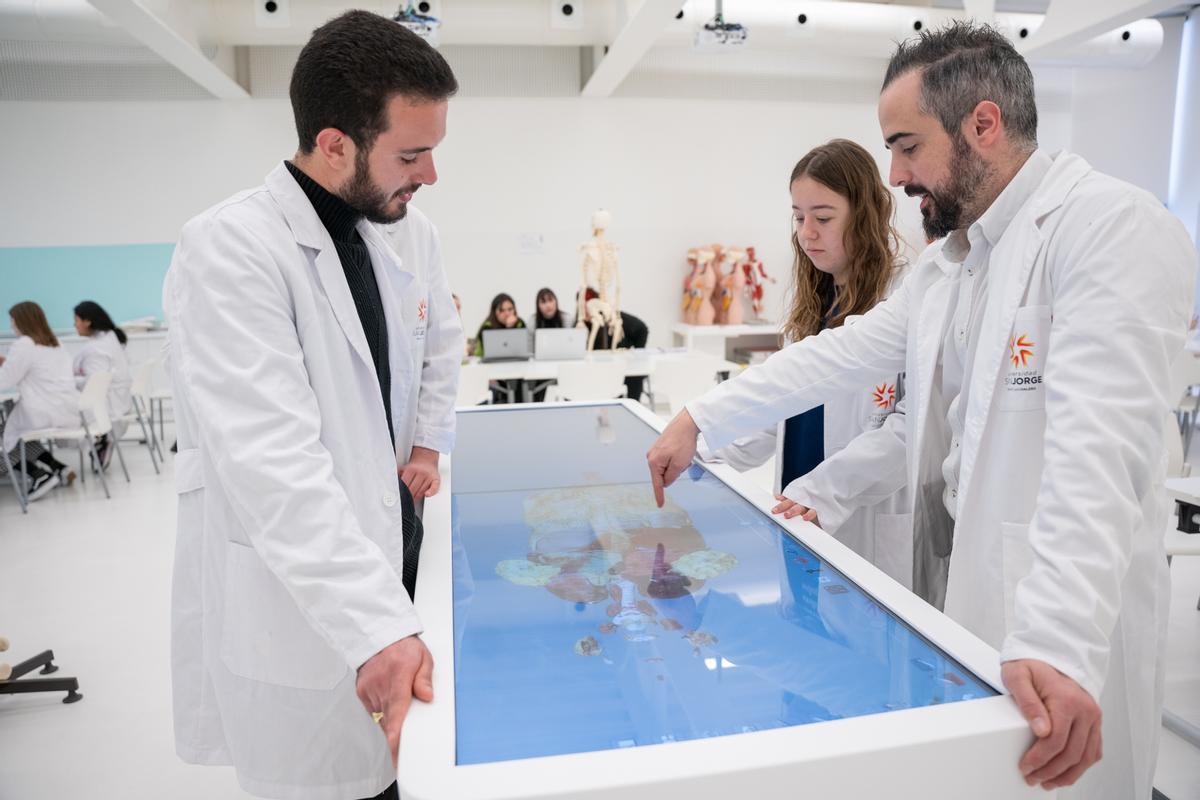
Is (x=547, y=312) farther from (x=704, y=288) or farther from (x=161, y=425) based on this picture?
(x=161, y=425)

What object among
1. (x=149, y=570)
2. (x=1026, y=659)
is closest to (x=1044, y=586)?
(x=1026, y=659)

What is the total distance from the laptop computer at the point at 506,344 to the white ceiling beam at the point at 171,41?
321 cm

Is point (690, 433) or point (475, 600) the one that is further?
point (690, 433)

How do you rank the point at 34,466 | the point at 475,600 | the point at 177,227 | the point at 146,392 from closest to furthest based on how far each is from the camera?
1. the point at 475,600
2. the point at 34,466
3. the point at 146,392
4. the point at 177,227

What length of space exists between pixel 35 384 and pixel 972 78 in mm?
6464

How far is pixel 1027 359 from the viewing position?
1282 millimetres

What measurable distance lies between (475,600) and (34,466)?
662cm

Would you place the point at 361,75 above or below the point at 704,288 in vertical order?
above

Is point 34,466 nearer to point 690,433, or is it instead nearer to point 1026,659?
point 690,433

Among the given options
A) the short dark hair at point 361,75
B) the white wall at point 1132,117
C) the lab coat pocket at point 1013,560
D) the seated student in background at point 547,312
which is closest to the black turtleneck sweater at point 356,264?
the short dark hair at point 361,75

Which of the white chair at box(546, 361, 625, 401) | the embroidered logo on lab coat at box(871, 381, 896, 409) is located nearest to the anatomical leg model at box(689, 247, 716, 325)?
A: the white chair at box(546, 361, 625, 401)

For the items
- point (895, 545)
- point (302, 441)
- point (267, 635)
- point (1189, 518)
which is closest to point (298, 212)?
point (302, 441)

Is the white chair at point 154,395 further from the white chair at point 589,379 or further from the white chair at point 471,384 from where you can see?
the white chair at point 589,379

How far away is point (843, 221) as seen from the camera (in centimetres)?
201
